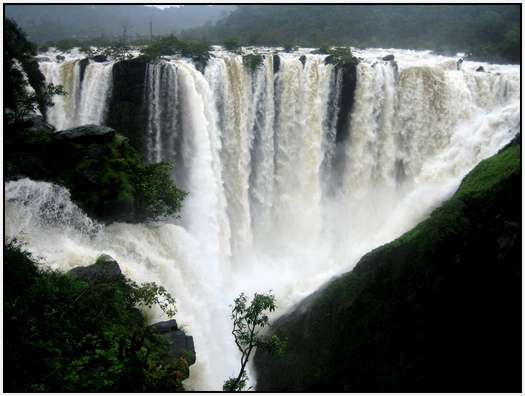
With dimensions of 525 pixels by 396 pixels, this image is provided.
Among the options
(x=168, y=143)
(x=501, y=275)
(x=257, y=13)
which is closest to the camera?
(x=501, y=275)

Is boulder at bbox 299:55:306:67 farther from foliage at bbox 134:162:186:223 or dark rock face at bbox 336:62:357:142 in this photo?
foliage at bbox 134:162:186:223

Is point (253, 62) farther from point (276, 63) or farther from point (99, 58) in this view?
point (99, 58)

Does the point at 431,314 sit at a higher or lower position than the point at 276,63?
lower

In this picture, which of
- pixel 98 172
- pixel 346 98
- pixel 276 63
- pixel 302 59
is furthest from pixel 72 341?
pixel 302 59

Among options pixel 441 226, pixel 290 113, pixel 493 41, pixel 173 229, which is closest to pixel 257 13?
pixel 493 41

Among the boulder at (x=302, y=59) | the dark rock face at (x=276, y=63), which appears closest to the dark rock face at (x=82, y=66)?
the dark rock face at (x=276, y=63)

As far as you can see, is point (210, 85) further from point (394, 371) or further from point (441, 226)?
point (394, 371)

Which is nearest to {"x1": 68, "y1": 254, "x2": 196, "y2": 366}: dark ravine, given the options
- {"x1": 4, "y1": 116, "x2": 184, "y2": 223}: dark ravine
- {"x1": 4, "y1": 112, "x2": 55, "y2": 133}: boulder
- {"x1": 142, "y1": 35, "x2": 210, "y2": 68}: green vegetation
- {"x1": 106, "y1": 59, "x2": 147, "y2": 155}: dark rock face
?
{"x1": 4, "y1": 116, "x2": 184, "y2": 223}: dark ravine

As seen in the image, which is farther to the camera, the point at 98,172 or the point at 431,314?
the point at 98,172
